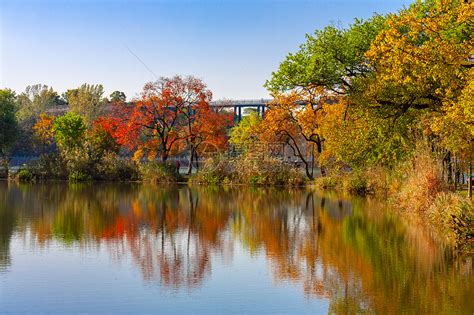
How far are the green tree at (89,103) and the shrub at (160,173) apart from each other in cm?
3593

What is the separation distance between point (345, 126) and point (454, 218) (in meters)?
16.6

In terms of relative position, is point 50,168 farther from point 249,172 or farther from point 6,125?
point 249,172

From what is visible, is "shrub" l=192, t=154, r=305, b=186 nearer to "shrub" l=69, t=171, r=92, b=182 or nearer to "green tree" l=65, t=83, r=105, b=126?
"shrub" l=69, t=171, r=92, b=182

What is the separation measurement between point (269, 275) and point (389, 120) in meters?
16.5

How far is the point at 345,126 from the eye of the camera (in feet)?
114

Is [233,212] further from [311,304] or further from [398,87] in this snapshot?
[311,304]

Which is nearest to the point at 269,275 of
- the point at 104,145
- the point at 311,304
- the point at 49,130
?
the point at 311,304

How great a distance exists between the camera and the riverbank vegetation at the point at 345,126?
74.5 feet

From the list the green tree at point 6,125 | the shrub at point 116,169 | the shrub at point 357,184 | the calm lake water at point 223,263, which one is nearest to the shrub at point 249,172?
the shrub at point 116,169

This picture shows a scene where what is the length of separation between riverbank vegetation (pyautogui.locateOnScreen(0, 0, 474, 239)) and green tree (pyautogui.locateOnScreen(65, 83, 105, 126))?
13.5 meters

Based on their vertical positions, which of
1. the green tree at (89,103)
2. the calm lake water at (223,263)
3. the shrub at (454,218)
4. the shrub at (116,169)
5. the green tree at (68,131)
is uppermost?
Result: the green tree at (89,103)

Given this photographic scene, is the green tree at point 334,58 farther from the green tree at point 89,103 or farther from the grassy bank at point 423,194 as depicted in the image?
the green tree at point 89,103

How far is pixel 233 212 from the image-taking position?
26.5 metres

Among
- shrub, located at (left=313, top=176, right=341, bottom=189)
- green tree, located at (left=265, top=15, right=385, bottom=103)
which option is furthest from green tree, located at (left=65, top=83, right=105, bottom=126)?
green tree, located at (left=265, top=15, right=385, bottom=103)
